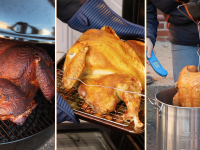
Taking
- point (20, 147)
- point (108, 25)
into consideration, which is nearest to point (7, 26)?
point (108, 25)

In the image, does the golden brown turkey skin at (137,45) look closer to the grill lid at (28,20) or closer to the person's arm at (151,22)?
the person's arm at (151,22)

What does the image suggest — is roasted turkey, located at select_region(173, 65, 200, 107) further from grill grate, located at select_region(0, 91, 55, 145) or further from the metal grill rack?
grill grate, located at select_region(0, 91, 55, 145)

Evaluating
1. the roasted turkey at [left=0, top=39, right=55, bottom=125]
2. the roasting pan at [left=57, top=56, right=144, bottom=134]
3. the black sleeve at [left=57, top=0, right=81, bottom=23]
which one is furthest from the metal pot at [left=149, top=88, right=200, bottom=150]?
the roasted turkey at [left=0, top=39, right=55, bottom=125]

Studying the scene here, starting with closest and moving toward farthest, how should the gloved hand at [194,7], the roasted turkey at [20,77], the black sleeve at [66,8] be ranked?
the black sleeve at [66,8] < the gloved hand at [194,7] < the roasted turkey at [20,77]

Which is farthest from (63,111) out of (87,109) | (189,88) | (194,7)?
(194,7)

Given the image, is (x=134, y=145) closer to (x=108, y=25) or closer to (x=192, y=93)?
(x=192, y=93)

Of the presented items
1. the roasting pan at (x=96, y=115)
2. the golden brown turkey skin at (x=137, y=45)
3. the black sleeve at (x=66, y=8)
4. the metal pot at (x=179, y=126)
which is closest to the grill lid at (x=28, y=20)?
the black sleeve at (x=66, y=8)
